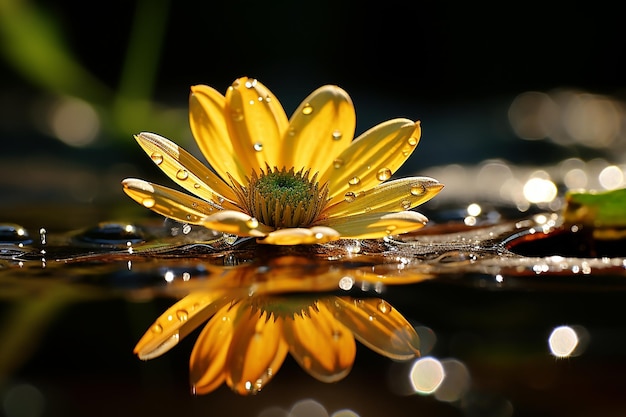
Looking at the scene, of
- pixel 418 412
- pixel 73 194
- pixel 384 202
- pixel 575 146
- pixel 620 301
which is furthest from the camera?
pixel 575 146


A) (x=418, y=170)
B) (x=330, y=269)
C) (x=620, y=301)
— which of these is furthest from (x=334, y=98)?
(x=418, y=170)

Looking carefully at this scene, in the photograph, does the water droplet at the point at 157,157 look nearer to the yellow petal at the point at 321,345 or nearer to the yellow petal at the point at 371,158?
the yellow petal at the point at 371,158

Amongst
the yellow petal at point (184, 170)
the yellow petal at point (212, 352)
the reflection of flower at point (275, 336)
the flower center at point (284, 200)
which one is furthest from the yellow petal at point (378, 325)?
the yellow petal at point (184, 170)

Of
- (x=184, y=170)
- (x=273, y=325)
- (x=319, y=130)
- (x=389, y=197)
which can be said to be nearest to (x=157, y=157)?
(x=184, y=170)

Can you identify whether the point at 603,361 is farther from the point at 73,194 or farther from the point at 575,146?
the point at 575,146

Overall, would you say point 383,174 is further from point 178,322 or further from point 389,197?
point 178,322

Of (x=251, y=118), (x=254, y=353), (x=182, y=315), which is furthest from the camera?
(x=251, y=118)

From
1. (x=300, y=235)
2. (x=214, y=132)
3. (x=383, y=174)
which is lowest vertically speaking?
(x=300, y=235)
